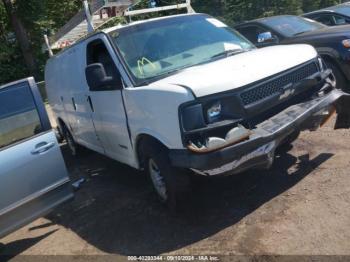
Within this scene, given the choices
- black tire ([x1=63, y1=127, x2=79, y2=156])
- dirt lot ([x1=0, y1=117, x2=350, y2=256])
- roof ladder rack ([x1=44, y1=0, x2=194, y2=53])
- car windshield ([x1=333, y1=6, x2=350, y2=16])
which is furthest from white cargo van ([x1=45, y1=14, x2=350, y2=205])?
roof ladder rack ([x1=44, y1=0, x2=194, y2=53])

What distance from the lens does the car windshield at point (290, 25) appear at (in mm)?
8922

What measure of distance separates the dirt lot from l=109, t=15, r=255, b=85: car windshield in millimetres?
1458

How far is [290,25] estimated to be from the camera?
914 cm

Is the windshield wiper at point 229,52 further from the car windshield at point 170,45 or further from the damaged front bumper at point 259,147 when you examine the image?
the damaged front bumper at point 259,147

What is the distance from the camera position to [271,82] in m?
4.54

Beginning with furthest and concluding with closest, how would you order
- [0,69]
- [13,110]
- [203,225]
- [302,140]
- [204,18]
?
[0,69]
[302,140]
[204,18]
[13,110]
[203,225]

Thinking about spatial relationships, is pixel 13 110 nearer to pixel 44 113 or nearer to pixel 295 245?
pixel 44 113

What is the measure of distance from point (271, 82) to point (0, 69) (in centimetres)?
2232

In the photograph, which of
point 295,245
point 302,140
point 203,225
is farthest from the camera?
point 302,140

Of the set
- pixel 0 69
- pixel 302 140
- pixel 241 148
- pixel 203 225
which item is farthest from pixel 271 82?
pixel 0 69

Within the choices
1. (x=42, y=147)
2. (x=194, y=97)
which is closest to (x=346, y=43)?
(x=194, y=97)

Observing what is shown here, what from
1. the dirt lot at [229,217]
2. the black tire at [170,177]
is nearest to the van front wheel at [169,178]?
the black tire at [170,177]

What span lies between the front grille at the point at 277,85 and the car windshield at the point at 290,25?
13.1 ft

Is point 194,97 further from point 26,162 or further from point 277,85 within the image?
point 26,162
